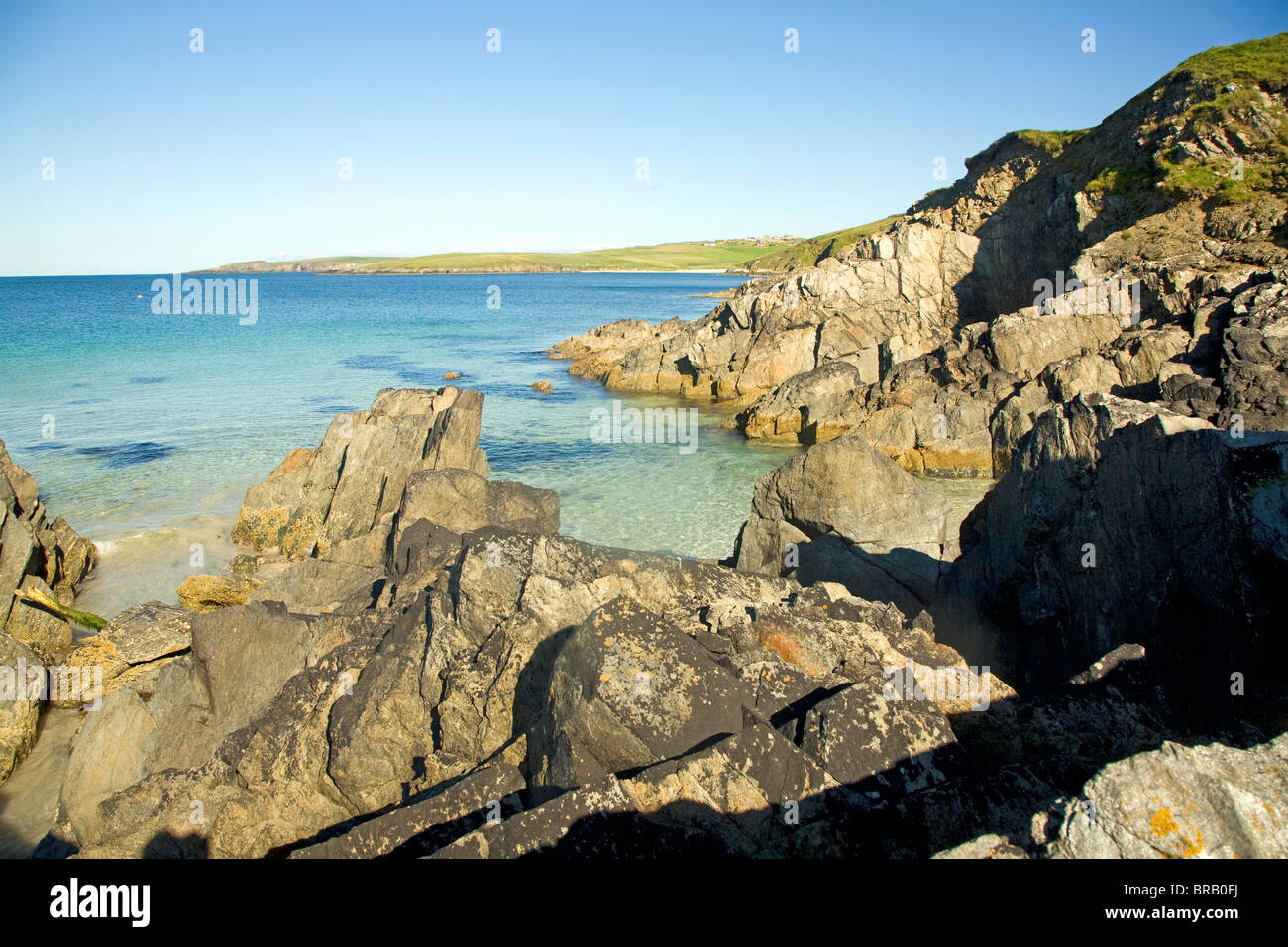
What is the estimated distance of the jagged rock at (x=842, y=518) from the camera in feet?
46.7

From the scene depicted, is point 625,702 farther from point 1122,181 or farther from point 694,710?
point 1122,181

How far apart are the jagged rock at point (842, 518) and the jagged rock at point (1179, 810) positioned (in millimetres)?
9283

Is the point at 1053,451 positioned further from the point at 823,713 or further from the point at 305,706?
the point at 305,706

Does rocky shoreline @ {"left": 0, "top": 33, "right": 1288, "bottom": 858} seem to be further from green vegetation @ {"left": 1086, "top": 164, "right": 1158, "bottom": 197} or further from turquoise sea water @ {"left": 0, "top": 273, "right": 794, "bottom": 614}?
green vegetation @ {"left": 1086, "top": 164, "right": 1158, "bottom": 197}

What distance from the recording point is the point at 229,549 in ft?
67.5

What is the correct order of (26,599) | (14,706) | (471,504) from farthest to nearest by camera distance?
1. (471,504)
2. (26,599)
3. (14,706)

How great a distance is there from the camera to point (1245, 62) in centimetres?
3469

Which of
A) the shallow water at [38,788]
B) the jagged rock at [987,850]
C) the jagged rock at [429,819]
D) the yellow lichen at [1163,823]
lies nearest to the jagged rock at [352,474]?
the shallow water at [38,788]

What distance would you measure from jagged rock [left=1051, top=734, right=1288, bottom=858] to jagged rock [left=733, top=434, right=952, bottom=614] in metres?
9.28

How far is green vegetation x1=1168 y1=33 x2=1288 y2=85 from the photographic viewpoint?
32.8 m

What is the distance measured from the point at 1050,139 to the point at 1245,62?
13.6 m

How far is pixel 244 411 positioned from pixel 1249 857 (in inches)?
1695

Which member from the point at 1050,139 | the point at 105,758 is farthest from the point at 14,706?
the point at 1050,139

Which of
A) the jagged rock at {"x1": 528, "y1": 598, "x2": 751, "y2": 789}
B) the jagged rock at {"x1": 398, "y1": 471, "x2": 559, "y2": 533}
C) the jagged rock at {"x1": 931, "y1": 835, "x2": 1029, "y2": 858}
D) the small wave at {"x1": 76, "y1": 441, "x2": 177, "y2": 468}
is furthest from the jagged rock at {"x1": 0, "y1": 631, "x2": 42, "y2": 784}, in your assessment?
the small wave at {"x1": 76, "y1": 441, "x2": 177, "y2": 468}
